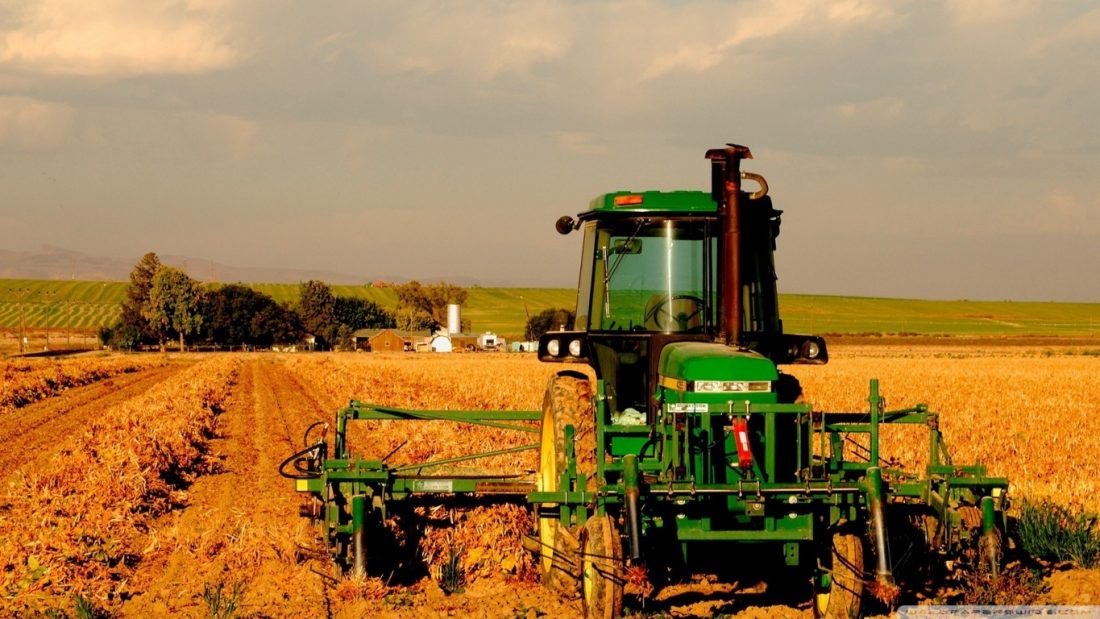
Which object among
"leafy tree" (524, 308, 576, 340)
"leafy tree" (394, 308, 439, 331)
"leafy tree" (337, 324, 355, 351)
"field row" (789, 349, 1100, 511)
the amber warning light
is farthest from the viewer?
"leafy tree" (394, 308, 439, 331)

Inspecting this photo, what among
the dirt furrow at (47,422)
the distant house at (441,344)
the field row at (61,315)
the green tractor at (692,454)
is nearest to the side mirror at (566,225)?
the green tractor at (692,454)

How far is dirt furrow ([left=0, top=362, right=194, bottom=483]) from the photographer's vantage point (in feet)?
49.0

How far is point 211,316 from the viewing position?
107500 millimetres

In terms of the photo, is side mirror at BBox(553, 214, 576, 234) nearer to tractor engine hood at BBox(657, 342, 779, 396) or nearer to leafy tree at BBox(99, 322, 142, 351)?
tractor engine hood at BBox(657, 342, 779, 396)

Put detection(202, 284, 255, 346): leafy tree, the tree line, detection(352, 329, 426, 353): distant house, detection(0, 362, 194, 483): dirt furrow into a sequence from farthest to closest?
detection(352, 329, 426, 353): distant house → detection(202, 284, 255, 346): leafy tree → the tree line → detection(0, 362, 194, 483): dirt furrow

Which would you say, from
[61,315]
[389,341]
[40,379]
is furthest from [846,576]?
[61,315]

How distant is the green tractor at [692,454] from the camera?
20.6 feet

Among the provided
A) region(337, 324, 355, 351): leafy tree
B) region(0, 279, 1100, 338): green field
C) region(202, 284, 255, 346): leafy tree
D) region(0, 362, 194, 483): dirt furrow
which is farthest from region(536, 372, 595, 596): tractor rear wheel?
region(0, 279, 1100, 338): green field

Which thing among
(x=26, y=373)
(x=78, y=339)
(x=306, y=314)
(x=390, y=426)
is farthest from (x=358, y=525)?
(x=78, y=339)

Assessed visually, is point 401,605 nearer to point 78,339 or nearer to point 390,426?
point 390,426

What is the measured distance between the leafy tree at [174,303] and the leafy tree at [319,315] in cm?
1274

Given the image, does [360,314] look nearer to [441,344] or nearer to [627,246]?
[441,344]

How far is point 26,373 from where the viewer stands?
3488cm

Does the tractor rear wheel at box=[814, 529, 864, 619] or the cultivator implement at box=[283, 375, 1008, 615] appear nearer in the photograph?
the cultivator implement at box=[283, 375, 1008, 615]
